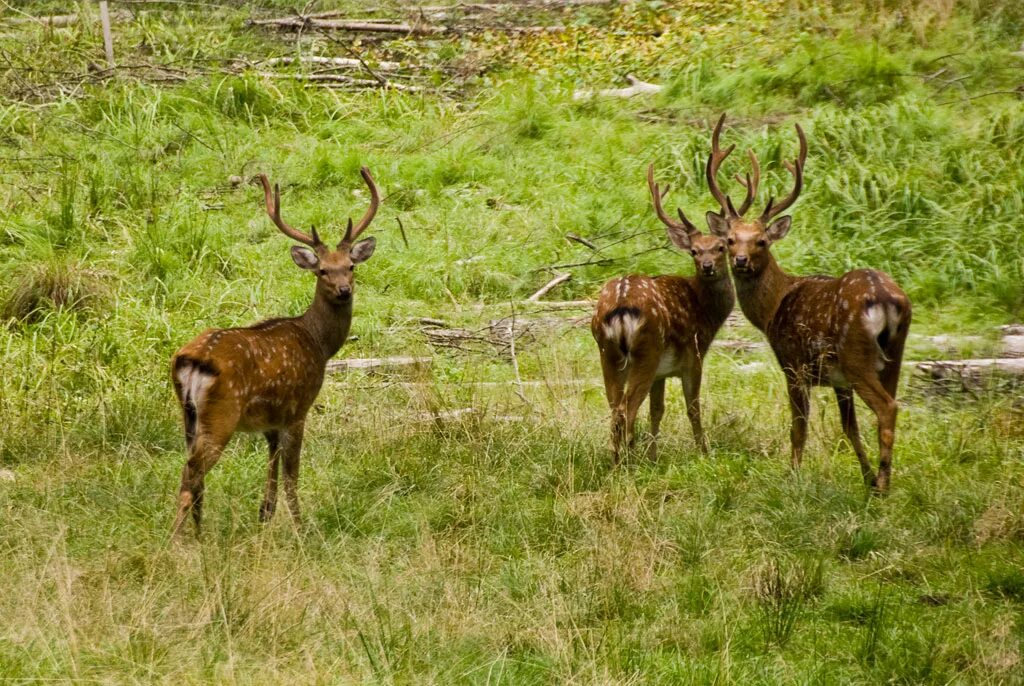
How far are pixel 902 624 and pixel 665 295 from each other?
2.68m

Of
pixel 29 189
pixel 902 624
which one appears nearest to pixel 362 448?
pixel 902 624

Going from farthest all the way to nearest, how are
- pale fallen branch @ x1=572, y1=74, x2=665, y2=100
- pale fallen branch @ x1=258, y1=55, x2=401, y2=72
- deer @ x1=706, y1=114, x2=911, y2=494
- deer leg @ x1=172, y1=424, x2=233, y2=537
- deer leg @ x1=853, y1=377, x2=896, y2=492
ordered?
pale fallen branch @ x1=258, y1=55, x2=401, y2=72 < pale fallen branch @ x1=572, y1=74, x2=665, y2=100 < deer @ x1=706, y1=114, x2=911, y2=494 < deer leg @ x1=853, y1=377, x2=896, y2=492 < deer leg @ x1=172, y1=424, x2=233, y2=537

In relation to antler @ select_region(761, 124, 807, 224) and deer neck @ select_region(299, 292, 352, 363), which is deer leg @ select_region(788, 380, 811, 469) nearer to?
antler @ select_region(761, 124, 807, 224)

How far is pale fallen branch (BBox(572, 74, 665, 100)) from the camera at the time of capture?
498 inches

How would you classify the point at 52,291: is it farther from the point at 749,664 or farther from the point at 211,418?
the point at 749,664

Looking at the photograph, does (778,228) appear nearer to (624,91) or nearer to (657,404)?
(657,404)

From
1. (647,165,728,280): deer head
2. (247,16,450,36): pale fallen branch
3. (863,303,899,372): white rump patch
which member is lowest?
(863,303,899,372): white rump patch

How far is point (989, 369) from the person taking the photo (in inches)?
305

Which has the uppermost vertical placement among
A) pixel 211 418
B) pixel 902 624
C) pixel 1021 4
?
pixel 1021 4

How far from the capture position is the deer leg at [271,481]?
6.50 meters

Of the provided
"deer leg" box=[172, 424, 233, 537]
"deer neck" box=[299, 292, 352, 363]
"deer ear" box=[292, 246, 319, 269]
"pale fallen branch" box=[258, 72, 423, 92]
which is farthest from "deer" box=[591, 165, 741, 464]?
"pale fallen branch" box=[258, 72, 423, 92]

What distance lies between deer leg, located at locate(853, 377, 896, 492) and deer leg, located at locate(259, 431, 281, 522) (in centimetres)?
285

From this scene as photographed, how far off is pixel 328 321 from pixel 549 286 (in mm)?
2726

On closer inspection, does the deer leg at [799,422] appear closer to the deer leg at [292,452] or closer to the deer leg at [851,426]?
the deer leg at [851,426]
